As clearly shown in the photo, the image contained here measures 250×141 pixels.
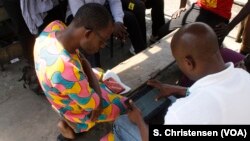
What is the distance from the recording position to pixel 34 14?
2.98 metres

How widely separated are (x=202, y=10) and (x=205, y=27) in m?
1.67

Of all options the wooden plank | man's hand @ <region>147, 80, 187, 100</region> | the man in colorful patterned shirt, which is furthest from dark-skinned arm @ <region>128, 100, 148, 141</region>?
the wooden plank

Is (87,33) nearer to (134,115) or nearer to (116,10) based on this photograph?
(134,115)

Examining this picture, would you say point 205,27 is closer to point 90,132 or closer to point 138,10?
point 90,132

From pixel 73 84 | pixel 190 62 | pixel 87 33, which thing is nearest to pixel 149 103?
pixel 73 84

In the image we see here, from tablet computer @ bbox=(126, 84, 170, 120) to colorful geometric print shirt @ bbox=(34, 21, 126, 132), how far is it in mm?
426

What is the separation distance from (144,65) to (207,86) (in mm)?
1847

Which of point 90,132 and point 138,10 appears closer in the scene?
point 90,132

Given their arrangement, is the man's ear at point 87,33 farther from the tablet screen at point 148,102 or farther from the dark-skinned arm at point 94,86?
the tablet screen at point 148,102

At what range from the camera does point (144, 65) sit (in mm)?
3283

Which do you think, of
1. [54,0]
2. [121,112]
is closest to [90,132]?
[121,112]

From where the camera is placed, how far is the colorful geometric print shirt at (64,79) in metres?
2.02

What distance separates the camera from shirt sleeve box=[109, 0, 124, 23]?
10.5 ft

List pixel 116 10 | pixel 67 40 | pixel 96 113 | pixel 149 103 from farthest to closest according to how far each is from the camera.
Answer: pixel 116 10 → pixel 149 103 → pixel 96 113 → pixel 67 40
